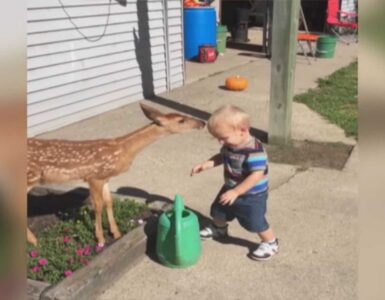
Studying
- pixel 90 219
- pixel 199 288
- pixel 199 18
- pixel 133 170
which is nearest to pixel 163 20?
pixel 199 18

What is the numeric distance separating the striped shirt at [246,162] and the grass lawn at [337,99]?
134 inches

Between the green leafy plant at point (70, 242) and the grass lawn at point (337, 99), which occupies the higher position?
the green leafy plant at point (70, 242)

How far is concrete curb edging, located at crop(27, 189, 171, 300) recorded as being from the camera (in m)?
2.77

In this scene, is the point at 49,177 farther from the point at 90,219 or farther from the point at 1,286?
the point at 1,286

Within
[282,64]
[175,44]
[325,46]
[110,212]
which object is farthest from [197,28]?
[110,212]

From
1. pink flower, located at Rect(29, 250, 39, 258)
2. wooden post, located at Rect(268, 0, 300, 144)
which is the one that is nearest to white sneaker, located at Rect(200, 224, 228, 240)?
pink flower, located at Rect(29, 250, 39, 258)

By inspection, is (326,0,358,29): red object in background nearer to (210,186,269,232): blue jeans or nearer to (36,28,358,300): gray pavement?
(36,28,358,300): gray pavement

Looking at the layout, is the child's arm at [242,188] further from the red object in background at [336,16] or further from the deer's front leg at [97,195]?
the red object in background at [336,16]

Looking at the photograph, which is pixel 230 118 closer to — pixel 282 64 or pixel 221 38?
pixel 282 64

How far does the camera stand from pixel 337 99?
335 inches

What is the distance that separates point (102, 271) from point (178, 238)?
19.7 inches

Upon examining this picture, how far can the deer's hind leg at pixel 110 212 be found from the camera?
344cm

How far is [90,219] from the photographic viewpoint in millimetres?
3797

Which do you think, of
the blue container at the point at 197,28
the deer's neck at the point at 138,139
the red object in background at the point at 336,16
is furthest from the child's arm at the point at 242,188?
the red object in background at the point at 336,16
